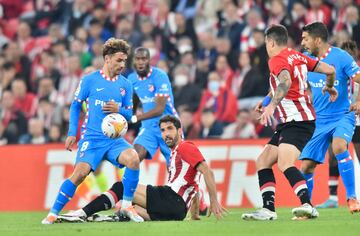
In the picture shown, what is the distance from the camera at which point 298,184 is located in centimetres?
1054

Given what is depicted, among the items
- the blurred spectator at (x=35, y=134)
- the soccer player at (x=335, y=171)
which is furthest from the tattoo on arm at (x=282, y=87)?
the blurred spectator at (x=35, y=134)

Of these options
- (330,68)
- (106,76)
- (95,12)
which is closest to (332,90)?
(330,68)

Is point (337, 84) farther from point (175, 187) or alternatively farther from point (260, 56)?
point (260, 56)

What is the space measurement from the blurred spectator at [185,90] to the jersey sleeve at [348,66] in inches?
234

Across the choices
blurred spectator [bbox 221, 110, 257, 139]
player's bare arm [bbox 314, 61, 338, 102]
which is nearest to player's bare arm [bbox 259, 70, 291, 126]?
player's bare arm [bbox 314, 61, 338, 102]

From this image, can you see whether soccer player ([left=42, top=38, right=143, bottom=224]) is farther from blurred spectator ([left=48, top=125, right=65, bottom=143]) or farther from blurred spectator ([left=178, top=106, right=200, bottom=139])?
blurred spectator ([left=48, top=125, right=65, bottom=143])

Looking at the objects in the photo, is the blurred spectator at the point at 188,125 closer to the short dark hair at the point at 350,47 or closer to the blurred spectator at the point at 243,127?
the blurred spectator at the point at 243,127

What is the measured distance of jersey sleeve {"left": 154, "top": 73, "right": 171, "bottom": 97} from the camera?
13992 millimetres

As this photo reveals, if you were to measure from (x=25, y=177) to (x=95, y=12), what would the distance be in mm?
5960

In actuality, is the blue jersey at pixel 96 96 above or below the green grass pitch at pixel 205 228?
above

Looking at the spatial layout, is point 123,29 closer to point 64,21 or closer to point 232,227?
point 64,21

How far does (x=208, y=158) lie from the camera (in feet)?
52.1

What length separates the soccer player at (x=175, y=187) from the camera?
436 inches

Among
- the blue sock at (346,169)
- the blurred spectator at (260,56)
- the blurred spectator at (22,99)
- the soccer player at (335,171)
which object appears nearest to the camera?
the blue sock at (346,169)
